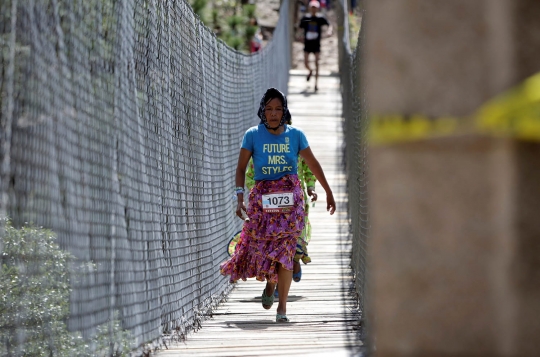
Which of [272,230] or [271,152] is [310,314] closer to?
[272,230]

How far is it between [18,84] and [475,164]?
2211 mm

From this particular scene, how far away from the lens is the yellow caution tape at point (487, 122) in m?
1.32

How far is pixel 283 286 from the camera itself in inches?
231

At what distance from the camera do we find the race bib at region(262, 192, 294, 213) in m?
5.82

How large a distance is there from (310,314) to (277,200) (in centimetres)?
88

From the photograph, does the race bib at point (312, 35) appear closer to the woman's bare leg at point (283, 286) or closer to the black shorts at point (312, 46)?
the black shorts at point (312, 46)

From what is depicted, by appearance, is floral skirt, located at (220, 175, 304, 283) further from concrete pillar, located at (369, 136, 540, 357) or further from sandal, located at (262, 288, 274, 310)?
concrete pillar, located at (369, 136, 540, 357)

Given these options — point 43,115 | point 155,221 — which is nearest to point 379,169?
point 43,115

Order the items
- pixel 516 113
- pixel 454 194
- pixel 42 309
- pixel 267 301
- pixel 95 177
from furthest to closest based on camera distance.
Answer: pixel 267 301
pixel 42 309
pixel 95 177
pixel 454 194
pixel 516 113

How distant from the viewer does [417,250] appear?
4.85 feet

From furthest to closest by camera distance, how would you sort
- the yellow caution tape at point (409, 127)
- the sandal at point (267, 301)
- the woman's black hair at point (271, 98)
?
the sandal at point (267, 301)
the woman's black hair at point (271, 98)
the yellow caution tape at point (409, 127)

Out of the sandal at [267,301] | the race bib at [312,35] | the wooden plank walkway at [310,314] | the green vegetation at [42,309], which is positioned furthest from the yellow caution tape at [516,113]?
the race bib at [312,35]

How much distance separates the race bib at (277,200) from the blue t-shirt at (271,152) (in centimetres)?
12

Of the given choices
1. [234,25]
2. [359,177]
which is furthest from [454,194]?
[234,25]
